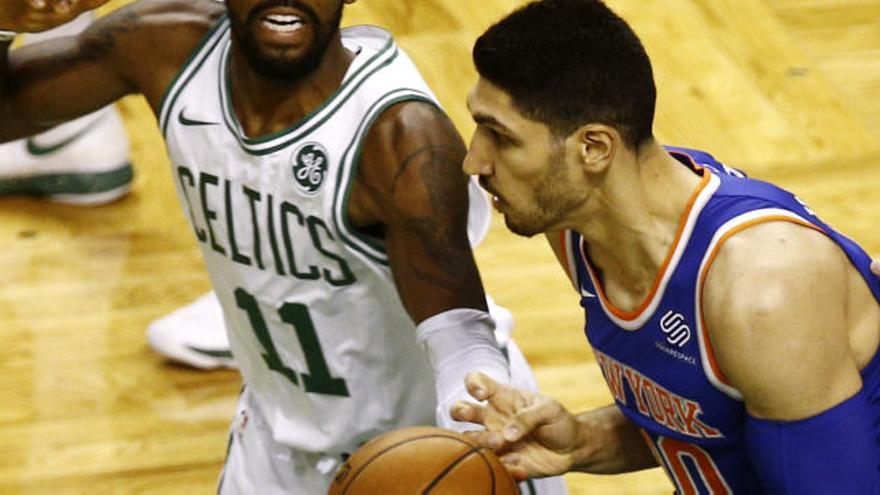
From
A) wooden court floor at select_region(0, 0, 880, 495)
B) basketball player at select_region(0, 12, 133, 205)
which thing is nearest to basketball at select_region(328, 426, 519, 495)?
wooden court floor at select_region(0, 0, 880, 495)

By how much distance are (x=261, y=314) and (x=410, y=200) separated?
408 mm

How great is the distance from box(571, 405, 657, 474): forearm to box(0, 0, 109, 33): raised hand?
953mm

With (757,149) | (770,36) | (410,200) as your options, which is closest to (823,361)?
(410,200)

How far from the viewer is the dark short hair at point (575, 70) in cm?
219

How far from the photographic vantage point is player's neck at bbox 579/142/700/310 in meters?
2.24

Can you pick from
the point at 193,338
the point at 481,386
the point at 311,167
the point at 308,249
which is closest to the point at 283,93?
the point at 311,167

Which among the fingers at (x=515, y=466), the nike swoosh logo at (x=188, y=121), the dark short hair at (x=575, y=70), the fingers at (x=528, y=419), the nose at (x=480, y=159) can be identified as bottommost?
the fingers at (x=515, y=466)

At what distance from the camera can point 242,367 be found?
3.06 m

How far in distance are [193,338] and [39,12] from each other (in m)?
1.48

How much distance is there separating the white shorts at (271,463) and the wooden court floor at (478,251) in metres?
0.64

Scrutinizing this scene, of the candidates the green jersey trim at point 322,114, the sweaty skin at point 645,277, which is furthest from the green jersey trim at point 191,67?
the sweaty skin at point 645,277

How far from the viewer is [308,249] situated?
8.90 ft

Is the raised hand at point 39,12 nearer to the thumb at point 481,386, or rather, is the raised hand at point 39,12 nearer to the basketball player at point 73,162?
the thumb at point 481,386

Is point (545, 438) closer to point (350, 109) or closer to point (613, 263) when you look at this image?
point (613, 263)
